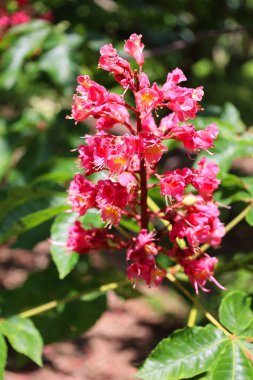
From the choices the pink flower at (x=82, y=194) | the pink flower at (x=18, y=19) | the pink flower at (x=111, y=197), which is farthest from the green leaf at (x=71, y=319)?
the pink flower at (x=18, y=19)

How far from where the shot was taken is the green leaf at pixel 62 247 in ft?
6.10

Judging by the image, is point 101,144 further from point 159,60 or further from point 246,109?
point 246,109

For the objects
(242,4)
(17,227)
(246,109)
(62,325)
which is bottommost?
(246,109)

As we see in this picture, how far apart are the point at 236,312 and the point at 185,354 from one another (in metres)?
0.23

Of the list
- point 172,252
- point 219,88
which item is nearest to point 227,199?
point 172,252

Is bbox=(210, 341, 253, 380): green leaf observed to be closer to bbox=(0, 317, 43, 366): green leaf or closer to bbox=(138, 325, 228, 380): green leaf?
bbox=(138, 325, 228, 380): green leaf

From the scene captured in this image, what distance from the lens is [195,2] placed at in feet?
14.7

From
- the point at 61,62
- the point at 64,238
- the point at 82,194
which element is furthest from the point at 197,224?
the point at 61,62

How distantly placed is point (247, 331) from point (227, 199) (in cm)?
50

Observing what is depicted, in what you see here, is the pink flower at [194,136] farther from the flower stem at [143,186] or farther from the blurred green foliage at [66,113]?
the blurred green foliage at [66,113]

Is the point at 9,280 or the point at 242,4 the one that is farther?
the point at 9,280

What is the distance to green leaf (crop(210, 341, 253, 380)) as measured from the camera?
1.57 meters

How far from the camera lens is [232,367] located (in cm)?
159

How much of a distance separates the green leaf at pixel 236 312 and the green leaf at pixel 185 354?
4 cm
